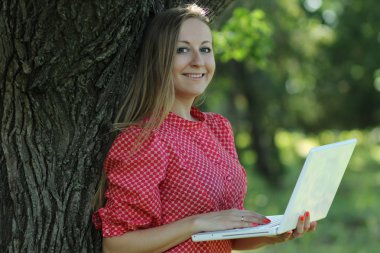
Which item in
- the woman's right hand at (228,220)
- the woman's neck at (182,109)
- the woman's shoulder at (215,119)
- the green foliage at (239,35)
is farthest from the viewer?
the green foliage at (239,35)

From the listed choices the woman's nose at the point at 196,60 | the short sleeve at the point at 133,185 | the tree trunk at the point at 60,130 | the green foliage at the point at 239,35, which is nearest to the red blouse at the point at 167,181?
the short sleeve at the point at 133,185

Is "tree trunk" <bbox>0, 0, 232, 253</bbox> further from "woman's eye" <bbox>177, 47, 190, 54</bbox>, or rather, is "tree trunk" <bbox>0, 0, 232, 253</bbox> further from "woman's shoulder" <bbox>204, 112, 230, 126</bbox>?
"woman's shoulder" <bbox>204, 112, 230, 126</bbox>

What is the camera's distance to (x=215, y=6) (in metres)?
3.35

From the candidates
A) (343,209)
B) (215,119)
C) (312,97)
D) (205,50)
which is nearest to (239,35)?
(215,119)

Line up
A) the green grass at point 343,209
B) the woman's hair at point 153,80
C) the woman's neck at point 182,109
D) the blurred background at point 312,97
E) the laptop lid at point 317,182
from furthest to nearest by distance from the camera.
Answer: the blurred background at point 312,97
the green grass at point 343,209
the woman's neck at point 182,109
the woman's hair at point 153,80
the laptop lid at point 317,182

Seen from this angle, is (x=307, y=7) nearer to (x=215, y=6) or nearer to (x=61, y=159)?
(x=215, y=6)

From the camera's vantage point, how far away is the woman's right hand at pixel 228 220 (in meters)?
2.54

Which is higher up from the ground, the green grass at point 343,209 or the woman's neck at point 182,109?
the woman's neck at point 182,109

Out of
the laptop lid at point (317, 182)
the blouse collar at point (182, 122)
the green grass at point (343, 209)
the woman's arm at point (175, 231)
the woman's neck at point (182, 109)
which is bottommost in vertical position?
the green grass at point (343, 209)

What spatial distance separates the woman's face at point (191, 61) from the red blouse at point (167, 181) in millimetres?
123

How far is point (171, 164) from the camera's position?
2693mm

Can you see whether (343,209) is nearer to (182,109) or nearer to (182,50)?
(182,109)

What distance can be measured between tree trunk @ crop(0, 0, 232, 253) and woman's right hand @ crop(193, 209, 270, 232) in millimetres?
470

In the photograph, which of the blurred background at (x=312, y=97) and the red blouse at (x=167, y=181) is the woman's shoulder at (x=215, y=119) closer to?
the red blouse at (x=167, y=181)
